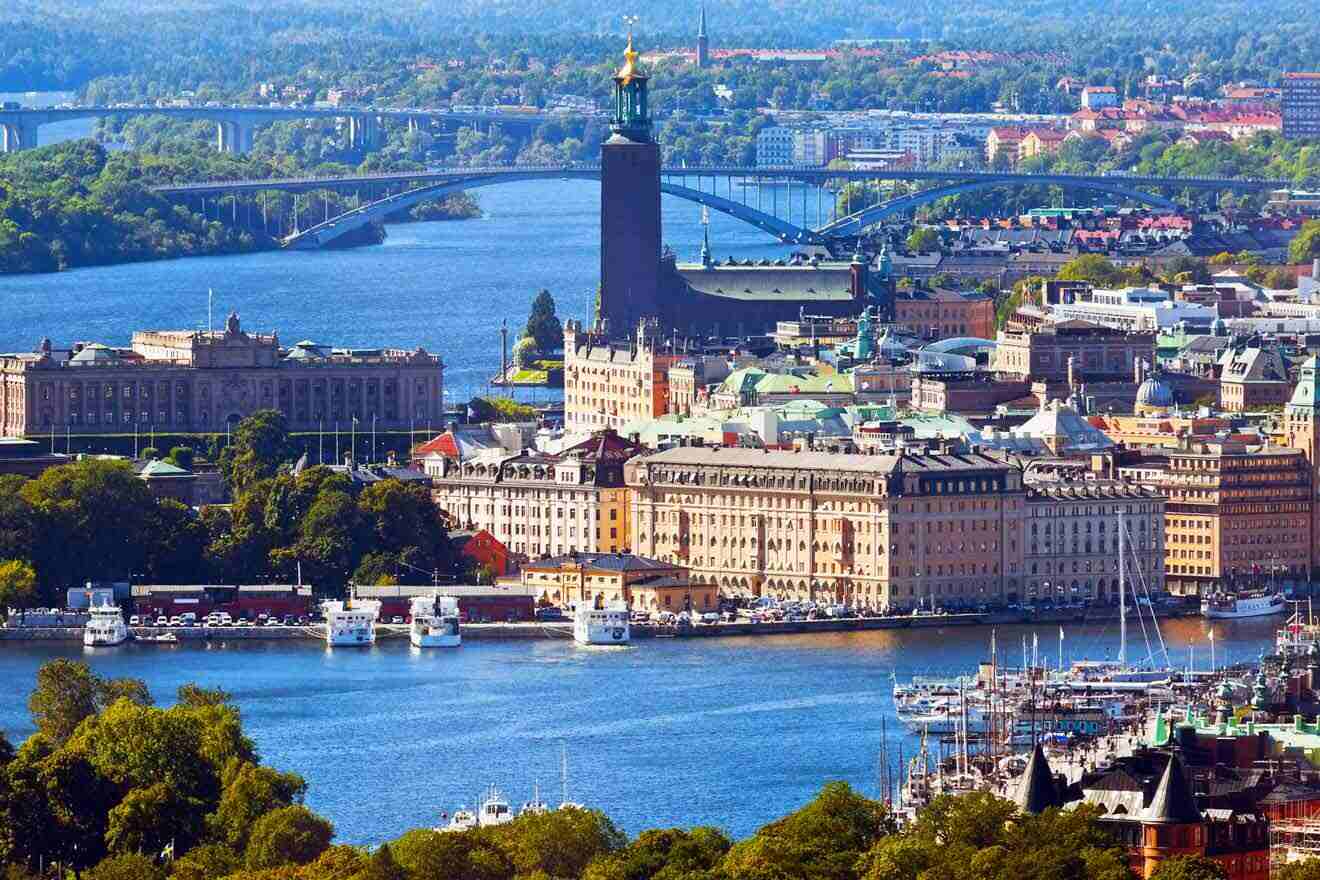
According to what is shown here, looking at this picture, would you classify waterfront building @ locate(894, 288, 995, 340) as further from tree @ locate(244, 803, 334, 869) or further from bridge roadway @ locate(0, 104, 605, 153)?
bridge roadway @ locate(0, 104, 605, 153)

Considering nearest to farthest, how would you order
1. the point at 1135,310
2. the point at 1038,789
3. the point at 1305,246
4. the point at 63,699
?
the point at 1038,789 < the point at 63,699 < the point at 1135,310 < the point at 1305,246

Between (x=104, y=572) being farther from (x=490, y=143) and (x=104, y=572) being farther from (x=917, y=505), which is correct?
(x=490, y=143)

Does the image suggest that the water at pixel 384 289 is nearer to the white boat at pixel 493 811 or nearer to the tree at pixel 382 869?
the white boat at pixel 493 811

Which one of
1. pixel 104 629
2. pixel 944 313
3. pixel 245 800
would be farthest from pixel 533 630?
pixel 944 313

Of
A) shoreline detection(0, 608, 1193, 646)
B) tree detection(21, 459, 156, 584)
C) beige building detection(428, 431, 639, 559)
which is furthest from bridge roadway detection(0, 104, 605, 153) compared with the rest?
shoreline detection(0, 608, 1193, 646)

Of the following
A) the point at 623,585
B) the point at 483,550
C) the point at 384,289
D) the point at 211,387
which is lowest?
the point at 623,585

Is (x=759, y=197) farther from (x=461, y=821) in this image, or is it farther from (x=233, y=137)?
(x=461, y=821)

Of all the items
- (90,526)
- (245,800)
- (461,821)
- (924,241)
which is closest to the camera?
(245,800)
